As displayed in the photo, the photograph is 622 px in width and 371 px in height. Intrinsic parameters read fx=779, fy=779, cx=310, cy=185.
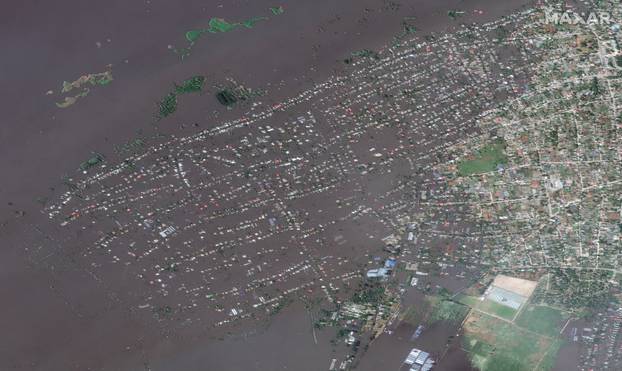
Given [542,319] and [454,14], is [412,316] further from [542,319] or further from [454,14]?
[454,14]

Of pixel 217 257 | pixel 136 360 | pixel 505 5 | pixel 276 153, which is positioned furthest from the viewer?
pixel 505 5

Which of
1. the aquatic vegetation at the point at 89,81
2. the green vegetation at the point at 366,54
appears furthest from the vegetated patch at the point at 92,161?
the green vegetation at the point at 366,54

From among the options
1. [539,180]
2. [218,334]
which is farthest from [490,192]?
[218,334]

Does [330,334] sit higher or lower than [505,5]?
lower

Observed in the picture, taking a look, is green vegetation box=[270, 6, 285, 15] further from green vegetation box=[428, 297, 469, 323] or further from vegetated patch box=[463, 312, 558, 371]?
vegetated patch box=[463, 312, 558, 371]

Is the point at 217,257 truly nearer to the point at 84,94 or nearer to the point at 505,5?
the point at 84,94

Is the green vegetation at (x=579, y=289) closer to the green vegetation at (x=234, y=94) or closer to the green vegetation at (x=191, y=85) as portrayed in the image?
the green vegetation at (x=234, y=94)
